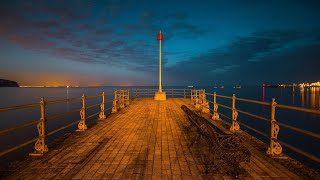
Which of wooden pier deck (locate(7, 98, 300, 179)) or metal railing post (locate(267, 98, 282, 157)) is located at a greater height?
metal railing post (locate(267, 98, 282, 157))

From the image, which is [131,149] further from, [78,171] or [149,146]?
[78,171]

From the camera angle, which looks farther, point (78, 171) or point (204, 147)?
point (204, 147)

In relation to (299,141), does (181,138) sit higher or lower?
higher

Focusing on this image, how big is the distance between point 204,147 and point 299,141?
2765 centimetres

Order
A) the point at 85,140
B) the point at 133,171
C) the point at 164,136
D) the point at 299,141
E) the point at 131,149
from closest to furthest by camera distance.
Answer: the point at 133,171
the point at 131,149
the point at 85,140
the point at 164,136
the point at 299,141

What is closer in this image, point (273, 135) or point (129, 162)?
point (129, 162)

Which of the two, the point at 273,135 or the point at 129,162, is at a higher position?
the point at 273,135

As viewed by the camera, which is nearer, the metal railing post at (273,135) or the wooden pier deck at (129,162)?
the wooden pier deck at (129,162)

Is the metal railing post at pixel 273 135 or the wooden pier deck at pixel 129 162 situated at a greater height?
the metal railing post at pixel 273 135

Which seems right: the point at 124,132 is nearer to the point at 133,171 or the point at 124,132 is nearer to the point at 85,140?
the point at 85,140

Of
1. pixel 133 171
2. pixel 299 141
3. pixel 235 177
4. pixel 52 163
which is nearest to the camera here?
pixel 235 177

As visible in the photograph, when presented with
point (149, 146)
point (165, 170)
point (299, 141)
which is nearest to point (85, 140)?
point (149, 146)

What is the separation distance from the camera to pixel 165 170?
4.20 meters

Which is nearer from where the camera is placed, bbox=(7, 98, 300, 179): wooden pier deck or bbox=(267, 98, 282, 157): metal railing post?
bbox=(7, 98, 300, 179): wooden pier deck
